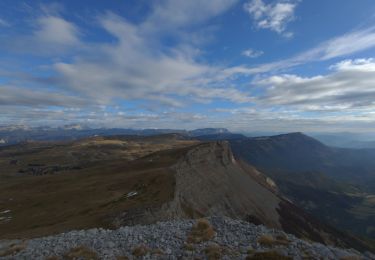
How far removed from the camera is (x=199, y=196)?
84.9 m

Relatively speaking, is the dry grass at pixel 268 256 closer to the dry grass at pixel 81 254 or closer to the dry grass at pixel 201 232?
the dry grass at pixel 201 232

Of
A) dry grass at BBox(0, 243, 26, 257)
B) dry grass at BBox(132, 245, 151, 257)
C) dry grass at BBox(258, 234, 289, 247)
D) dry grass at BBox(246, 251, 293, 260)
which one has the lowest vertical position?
dry grass at BBox(0, 243, 26, 257)

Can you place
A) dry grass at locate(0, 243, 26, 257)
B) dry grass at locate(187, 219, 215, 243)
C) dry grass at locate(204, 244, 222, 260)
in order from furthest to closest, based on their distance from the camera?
dry grass at locate(187, 219, 215, 243), dry grass at locate(0, 243, 26, 257), dry grass at locate(204, 244, 222, 260)

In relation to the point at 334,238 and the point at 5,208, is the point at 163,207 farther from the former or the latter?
the point at 334,238

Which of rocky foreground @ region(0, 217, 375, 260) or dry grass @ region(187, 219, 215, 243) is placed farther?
→ dry grass @ region(187, 219, 215, 243)

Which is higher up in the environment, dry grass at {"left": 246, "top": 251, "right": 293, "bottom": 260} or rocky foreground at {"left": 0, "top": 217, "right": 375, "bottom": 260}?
dry grass at {"left": 246, "top": 251, "right": 293, "bottom": 260}

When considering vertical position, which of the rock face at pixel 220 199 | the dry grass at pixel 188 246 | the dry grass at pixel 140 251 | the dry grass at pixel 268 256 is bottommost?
the rock face at pixel 220 199

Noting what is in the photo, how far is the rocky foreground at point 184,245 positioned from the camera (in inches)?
953

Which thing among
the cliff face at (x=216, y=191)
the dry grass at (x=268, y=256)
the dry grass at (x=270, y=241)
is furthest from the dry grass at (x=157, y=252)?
the cliff face at (x=216, y=191)

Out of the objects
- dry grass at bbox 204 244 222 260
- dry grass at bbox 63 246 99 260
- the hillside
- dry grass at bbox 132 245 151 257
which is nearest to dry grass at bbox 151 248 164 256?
dry grass at bbox 132 245 151 257

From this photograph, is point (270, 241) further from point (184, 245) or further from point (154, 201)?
point (154, 201)

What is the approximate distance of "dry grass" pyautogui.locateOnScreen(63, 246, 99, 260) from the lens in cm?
2453

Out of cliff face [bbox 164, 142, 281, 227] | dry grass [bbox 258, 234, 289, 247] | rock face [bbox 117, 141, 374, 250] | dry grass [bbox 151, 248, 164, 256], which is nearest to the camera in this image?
dry grass [bbox 151, 248, 164, 256]

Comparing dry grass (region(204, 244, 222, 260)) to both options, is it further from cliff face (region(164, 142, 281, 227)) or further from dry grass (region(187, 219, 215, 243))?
Result: cliff face (region(164, 142, 281, 227))
